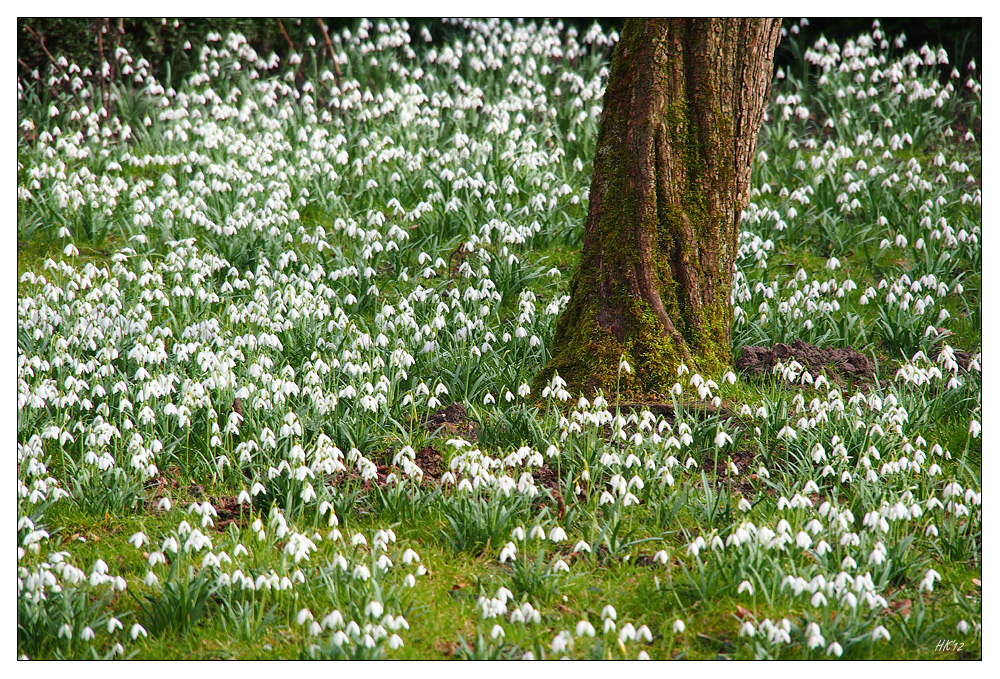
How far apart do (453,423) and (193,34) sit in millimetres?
6923

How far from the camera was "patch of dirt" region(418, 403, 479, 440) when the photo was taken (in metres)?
4.60

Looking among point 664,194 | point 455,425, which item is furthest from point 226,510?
point 664,194

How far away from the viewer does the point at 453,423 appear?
15.5 ft

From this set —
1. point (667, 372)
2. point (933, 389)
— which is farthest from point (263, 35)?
point (933, 389)

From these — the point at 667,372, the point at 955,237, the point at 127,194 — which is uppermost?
the point at 127,194

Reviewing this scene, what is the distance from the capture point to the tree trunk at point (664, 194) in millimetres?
4543

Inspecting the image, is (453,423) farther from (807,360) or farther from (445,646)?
(807,360)

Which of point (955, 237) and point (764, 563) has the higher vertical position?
point (955, 237)

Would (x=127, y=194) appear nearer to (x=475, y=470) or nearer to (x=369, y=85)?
(x=369, y=85)

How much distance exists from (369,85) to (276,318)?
516 centimetres

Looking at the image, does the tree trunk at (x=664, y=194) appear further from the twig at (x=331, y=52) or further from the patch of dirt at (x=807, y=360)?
the twig at (x=331, y=52)

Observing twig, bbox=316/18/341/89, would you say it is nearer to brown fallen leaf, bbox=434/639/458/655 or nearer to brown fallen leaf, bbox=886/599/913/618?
brown fallen leaf, bbox=434/639/458/655

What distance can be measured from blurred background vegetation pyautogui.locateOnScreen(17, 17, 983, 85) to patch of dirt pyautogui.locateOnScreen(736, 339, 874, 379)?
527 cm

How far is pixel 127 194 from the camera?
7.61 meters
